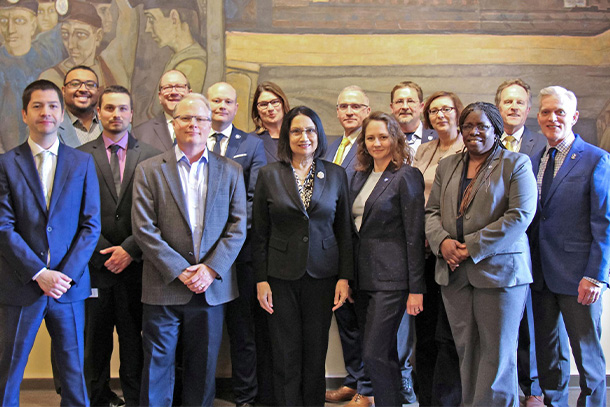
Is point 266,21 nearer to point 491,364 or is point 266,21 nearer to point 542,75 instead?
point 542,75

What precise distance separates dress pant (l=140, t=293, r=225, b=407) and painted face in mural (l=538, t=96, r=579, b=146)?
2172mm

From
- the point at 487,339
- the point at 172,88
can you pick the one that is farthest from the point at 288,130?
the point at 487,339

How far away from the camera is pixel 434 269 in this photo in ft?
10.7

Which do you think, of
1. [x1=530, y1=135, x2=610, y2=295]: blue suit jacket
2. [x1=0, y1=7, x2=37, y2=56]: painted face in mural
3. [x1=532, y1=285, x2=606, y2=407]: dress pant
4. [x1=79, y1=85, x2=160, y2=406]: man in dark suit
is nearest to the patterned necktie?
[x1=79, y1=85, x2=160, y2=406]: man in dark suit

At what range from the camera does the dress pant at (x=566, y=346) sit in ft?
9.97

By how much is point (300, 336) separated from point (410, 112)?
1898 millimetres

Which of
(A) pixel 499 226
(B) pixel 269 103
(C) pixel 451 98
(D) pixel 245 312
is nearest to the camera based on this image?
(A) pixel 499 226

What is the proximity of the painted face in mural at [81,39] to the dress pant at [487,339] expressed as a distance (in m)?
3.73

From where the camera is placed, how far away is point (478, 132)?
2863mm

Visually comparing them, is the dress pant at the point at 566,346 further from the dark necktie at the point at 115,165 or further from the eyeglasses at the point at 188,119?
the dark necktie at the point at 115,165

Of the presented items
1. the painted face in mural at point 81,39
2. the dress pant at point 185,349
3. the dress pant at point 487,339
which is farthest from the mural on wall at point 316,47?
the dress pant at point 487,339

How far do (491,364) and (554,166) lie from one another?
1.24 m

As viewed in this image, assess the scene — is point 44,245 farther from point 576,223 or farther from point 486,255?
point 576,223

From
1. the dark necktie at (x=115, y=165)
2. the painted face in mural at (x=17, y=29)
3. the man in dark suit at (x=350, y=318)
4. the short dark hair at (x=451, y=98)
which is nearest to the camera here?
the dark necktie at (x=115, y=165)
